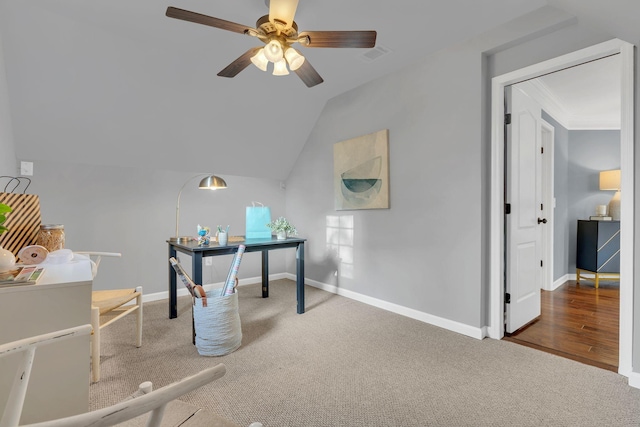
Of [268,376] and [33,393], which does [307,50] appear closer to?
[268,376]

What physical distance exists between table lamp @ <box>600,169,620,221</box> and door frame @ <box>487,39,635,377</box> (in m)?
2.98

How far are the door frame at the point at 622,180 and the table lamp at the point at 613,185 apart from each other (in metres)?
2.98

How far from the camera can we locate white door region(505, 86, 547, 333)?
104 inches

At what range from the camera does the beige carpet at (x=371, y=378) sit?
64.2 inches

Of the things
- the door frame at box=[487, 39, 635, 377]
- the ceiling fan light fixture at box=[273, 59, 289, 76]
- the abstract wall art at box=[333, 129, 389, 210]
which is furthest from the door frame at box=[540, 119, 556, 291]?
the ceiling fan light fixture at box=[273, 59, 289, 76]

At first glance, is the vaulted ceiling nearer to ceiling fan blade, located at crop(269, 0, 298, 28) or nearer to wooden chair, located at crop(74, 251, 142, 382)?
ceiling fan blade, located at crop(269, 0, 298, 28)

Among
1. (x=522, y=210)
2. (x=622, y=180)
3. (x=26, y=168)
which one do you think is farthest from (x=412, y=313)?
(x=26, y=168)

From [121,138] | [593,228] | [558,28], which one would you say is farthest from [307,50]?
[593,228]

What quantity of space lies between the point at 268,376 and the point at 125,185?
2.76 m

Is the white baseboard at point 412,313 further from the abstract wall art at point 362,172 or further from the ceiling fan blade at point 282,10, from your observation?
the ceiling fan blade at point 282,10

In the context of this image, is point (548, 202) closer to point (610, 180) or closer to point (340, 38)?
point (610, 180)

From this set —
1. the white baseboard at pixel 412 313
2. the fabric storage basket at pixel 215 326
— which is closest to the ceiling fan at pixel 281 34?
the fabric storage basket at pixel 215 326

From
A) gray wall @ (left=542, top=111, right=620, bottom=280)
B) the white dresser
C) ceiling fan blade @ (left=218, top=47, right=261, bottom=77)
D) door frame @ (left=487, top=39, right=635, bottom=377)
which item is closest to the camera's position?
the white dresser

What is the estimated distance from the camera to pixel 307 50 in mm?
2773
